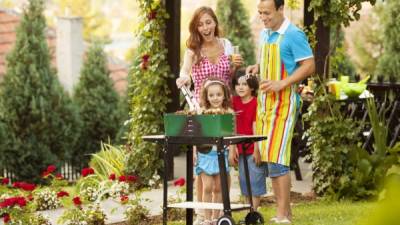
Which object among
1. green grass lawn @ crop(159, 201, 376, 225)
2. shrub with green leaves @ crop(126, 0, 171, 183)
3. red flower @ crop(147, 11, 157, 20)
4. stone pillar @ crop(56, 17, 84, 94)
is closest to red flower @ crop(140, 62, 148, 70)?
shrub with green leaves @ crop(126, 0, 171, 183)

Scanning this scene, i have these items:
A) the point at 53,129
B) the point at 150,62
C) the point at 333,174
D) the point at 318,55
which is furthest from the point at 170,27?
the point at 53,129

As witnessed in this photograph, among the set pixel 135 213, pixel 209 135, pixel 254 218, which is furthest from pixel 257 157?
pixel 135 213

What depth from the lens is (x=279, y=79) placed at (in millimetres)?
5109

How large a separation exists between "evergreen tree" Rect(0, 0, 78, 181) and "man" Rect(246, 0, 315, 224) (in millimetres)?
6623

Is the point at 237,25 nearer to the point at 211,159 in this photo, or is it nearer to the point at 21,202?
the point at 211,159

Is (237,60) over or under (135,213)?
over

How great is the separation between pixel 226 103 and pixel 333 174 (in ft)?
7.54

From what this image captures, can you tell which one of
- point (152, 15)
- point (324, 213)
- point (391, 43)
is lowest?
point (324, 213)

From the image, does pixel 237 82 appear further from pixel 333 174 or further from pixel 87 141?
pixel 87 141

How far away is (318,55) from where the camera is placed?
7238 millimetres

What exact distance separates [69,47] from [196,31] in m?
12.3

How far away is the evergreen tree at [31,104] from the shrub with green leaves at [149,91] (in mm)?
3700

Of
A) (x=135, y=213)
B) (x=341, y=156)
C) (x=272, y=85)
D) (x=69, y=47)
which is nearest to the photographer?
(x=272, y=85)

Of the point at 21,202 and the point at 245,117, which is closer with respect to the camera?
the point at 21,202
